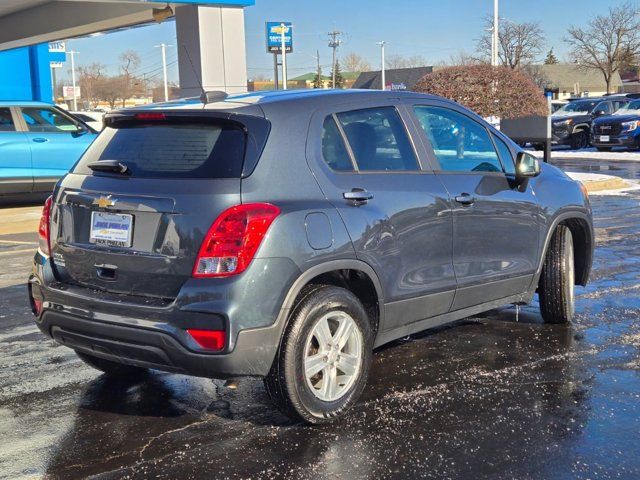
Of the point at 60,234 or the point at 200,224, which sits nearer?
the point at 200,224

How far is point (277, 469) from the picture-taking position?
150 inches

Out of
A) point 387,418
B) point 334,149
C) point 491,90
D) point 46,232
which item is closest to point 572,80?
point 491,90

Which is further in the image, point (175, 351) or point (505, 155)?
point (505, 155)

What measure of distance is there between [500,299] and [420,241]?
43.3 inches

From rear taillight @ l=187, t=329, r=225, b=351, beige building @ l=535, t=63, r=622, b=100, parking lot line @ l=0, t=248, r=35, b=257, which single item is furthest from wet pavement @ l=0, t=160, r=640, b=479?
beige building @ l=535, t=63, r=622, b=100

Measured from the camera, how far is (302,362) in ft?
13.6

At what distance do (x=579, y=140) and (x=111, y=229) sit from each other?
27935 millimetres

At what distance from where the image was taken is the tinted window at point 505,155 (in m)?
5.73

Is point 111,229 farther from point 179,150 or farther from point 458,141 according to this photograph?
point 458,141

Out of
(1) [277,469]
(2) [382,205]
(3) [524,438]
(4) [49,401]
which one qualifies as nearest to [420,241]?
(2) [382,205]

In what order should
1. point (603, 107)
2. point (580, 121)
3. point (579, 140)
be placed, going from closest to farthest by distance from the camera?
1. point (603, 107)
2. point (580, 121)
3. point (579, 140)

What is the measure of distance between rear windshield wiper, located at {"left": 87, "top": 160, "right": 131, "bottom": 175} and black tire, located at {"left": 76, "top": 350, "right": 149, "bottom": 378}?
1.28 metres

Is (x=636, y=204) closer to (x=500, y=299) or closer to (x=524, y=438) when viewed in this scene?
(x=500, y=299)

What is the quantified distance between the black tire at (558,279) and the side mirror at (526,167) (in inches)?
28.3
